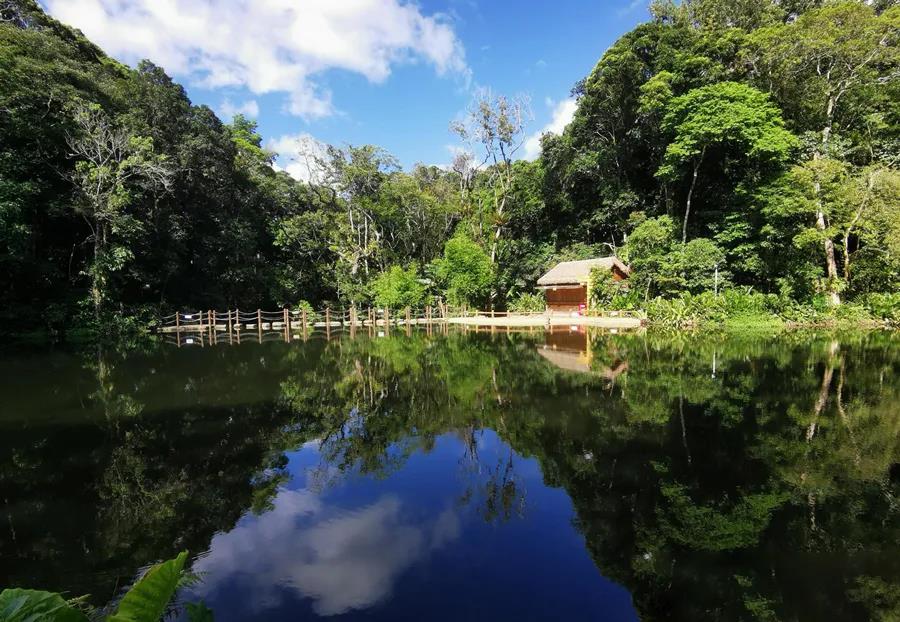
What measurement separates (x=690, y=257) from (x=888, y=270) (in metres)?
7.86

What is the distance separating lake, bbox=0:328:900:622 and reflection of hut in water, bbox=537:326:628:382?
130 cm

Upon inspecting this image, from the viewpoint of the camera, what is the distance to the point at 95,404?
912cm

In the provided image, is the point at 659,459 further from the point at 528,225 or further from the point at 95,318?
the point at 528,225

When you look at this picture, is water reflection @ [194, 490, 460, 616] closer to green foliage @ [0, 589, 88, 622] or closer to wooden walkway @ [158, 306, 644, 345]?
green foliage @ [0, 589, 88, 622]

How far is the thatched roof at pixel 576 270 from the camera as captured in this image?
26.9m

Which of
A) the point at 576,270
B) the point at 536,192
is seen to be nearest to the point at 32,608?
the point at 576,270

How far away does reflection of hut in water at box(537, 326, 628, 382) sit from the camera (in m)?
11.6

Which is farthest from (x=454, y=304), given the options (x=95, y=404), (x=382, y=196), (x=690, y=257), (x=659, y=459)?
(x=659, y=459)

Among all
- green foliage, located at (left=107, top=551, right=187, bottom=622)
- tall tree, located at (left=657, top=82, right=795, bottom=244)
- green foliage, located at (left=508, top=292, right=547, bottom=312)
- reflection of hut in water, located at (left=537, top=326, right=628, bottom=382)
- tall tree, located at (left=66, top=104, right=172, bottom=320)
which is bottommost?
reflection of hut in water, located at (left=537, top=326, right=628, bottom=382)

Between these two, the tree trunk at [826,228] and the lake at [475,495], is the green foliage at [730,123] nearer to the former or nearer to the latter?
the tree trunk at [826,228]

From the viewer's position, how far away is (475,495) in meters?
5.40

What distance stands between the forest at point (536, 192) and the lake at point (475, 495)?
14.5 meters

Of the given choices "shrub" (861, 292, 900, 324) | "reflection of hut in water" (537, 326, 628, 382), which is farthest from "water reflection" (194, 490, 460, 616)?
"shrub" (861, 292, 900, 324)

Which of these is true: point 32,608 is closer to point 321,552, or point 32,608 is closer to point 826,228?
point 321,552
